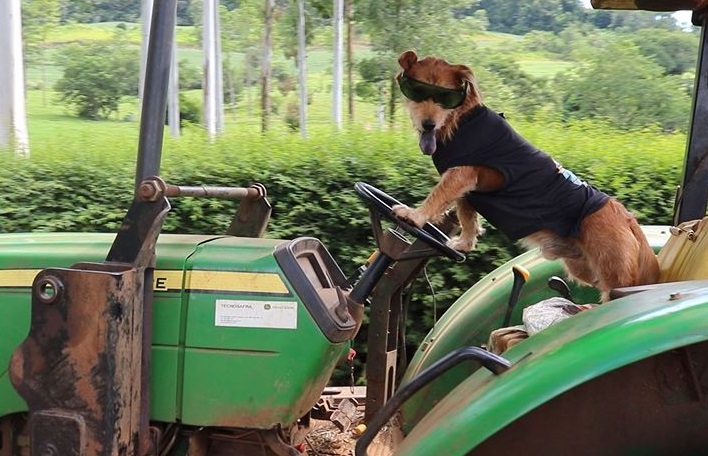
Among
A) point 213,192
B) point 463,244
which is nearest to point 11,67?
point 213,192

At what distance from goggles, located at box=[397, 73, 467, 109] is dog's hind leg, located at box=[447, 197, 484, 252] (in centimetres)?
39

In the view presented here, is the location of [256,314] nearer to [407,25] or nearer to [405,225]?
[405,225]

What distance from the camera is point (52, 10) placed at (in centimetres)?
1773

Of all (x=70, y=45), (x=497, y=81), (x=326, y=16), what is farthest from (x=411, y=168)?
(x=70, y=45)

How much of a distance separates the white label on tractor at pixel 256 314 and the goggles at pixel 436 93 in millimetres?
641

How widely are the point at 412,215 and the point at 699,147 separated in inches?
32.1

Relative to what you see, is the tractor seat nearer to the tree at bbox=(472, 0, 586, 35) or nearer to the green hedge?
the green hedge

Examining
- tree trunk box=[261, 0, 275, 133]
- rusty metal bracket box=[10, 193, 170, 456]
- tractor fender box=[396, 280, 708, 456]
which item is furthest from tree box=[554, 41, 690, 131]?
rusty metal bracket box=[10, 193, 170, 456]

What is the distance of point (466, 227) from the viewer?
231cm

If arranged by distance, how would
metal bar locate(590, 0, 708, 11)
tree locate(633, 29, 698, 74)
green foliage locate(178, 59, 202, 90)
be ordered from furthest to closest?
green foliage locate(178, 59, 202, 90) < tree locate(633, 29, 698, 74) < metal bar locate(590, 0, 708, 11)

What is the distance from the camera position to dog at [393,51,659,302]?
193cm

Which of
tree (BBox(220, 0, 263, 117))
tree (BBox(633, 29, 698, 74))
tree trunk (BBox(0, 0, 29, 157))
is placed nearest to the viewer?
tree trunk (BBox(0, 0, 29, 157))

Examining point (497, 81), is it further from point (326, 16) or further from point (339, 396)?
point (339, 396)

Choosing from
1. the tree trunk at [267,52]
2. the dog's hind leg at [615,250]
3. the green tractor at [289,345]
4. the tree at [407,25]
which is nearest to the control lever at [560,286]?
the green tractor at [289,345]
